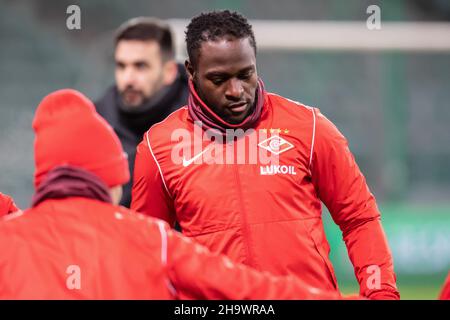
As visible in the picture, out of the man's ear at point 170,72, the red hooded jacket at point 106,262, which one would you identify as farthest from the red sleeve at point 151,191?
the man's ear at point 170,72

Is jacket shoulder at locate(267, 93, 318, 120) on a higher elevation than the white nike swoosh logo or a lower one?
higher

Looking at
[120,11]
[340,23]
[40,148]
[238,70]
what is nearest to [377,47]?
[340,23]

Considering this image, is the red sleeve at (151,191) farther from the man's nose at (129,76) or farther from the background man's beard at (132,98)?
the man's nose at (129,76)

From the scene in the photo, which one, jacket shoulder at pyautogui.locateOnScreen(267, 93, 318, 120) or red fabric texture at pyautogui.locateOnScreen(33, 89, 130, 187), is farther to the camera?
jacket shoulder at pyautogui.locateOnScreen(267, 93, 318, 120)

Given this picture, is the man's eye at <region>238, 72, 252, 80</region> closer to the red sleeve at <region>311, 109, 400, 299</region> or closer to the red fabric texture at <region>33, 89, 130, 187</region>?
the red sleeve at <region>311, 109, 400, 299</region>

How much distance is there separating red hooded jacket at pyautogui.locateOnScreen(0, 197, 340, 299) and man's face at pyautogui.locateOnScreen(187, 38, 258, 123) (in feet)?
3.00

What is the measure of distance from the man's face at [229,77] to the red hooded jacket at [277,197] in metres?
0.12

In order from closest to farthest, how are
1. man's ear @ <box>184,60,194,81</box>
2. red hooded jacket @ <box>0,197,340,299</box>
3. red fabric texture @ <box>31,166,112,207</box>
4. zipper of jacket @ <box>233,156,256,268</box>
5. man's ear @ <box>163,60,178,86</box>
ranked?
red hooded jacket @ <box>0,197,340,299</box> < red fabric texture @ <box>31,166,112,207</box> < zipper of jacket @ <box>233,156,256,268</box> < man's ear @ <box>184,60,194,81</box> < man's ear @ <box>163,60,178,86</box>

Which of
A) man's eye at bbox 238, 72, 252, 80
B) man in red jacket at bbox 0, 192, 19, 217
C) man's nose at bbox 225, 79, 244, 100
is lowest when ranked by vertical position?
man in red jacket at bbox 0, 192, 19, 217

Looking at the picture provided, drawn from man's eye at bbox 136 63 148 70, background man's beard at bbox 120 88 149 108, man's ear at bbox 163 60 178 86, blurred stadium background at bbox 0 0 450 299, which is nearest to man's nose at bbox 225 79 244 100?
man's ear at bbox 163 60 178 86

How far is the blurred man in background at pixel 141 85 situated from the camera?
4.96 m

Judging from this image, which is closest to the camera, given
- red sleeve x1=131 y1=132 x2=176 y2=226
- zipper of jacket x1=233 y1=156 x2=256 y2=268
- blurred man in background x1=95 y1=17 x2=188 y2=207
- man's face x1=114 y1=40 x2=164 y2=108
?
zipper of jacket x1=233 y1=156 x2=256 y2=268

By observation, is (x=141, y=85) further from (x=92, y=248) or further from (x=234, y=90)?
(x=92, y=248)

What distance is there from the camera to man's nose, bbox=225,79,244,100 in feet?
10.9
